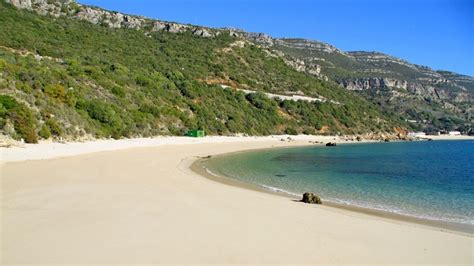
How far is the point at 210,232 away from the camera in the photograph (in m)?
8.56

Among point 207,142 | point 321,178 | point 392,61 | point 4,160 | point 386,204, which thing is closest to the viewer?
point 386,204

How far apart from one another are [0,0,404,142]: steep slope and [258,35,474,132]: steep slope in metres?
21.3

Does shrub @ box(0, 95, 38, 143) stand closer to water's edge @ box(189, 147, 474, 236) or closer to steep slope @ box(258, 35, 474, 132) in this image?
water's edge @ box(189, 147, 474, 236)

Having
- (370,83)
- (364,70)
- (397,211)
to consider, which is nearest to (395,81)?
(370,83)

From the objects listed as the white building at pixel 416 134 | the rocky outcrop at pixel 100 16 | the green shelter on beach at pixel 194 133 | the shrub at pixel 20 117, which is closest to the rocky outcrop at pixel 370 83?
the white building at pixel 416 134

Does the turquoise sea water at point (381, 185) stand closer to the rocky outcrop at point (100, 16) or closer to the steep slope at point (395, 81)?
the rocky outcrop at point (100, 16)

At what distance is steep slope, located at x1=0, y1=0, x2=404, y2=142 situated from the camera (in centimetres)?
3316

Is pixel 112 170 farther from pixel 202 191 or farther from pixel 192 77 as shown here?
pixel 192 77

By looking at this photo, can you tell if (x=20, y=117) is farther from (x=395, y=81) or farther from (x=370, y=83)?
(x=395, y=81)

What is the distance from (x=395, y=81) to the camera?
132250 millimetres

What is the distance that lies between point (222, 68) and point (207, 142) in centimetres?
3488

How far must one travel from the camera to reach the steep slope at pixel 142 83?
33.2 m

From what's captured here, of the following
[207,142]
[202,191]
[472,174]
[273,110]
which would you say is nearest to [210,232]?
[202,191]

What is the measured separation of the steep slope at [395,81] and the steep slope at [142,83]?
21290mm
